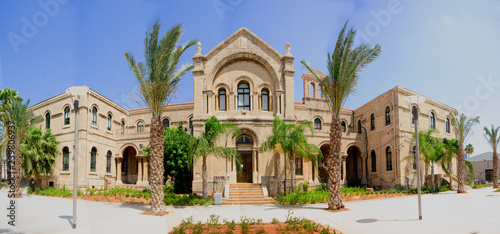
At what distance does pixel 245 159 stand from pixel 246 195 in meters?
4.56

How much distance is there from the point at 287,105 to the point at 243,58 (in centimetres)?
479

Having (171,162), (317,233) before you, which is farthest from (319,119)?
(317,233)

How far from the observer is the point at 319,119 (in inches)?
1389

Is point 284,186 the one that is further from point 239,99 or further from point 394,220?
point 394,220

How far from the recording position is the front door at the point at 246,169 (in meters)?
26.4

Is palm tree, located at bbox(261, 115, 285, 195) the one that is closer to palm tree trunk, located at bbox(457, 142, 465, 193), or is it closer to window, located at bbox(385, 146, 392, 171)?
window, located at bbox(385, 146, 392, 171)

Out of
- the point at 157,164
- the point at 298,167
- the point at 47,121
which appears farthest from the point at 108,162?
the point at 157,164

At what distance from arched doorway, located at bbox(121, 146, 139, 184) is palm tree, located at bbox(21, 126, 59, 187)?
7377 mm

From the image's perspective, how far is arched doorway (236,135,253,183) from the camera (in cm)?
2601

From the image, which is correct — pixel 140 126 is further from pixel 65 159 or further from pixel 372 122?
pixel 372 122

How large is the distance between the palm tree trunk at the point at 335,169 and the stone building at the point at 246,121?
26.5ft

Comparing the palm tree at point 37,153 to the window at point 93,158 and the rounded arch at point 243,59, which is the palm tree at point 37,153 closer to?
the window at point 93,158

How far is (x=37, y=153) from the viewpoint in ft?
88.1

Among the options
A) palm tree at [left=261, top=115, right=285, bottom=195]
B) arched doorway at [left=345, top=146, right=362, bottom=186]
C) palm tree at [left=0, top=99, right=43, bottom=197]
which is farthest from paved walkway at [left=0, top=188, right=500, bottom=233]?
arched doorway at [left=345, top=146, right=362, bottom=186]
